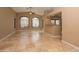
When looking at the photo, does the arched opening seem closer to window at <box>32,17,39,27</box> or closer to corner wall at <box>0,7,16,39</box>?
window at <box>32,17,39,27</box>

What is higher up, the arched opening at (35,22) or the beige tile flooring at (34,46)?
the arched opening at (35,22)

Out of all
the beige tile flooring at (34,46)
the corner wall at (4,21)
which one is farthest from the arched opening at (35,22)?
the beige tile flooring at (34,46)

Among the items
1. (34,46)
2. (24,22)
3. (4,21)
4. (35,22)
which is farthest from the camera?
(35,22)

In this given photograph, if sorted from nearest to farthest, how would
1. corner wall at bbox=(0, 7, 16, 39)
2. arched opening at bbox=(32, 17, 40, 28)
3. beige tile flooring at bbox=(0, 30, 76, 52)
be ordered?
beige tile flooring at bbox=(0, 30, 76, 52) → corner wall at bbox=(0, 7, 16, 39) → arched opening at bbox=(32, 17, 40, 28)

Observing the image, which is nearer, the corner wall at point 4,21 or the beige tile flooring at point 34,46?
the beige tile flooring at point 34,46

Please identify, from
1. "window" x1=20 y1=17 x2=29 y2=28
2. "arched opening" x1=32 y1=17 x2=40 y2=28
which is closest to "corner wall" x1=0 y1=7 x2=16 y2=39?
"window" x1=20 y1=17 x2=29 y2=28

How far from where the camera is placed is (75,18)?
17.1ft

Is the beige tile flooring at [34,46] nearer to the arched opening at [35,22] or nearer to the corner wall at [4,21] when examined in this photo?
the corner wall at [4,21]

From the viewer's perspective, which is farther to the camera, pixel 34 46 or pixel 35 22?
pixel 35 22

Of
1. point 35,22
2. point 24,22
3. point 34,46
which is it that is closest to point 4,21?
point 34,46

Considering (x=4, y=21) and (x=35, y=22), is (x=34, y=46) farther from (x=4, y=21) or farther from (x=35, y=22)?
(x=35, y=22)
